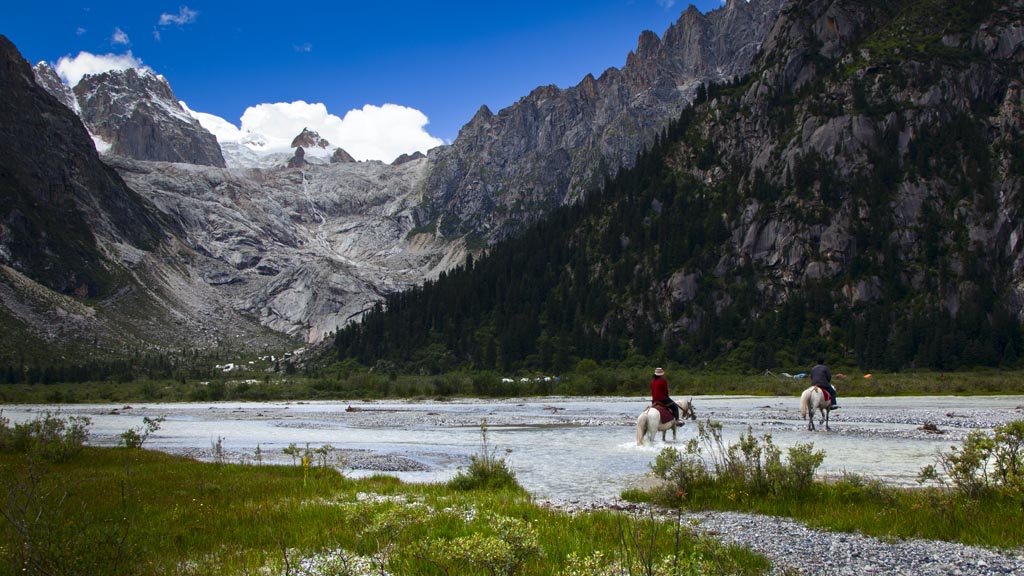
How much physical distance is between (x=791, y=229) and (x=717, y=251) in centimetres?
1569

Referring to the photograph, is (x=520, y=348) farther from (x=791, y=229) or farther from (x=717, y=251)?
(x=791, y=229)

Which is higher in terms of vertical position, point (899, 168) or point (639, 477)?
point (899, 168)

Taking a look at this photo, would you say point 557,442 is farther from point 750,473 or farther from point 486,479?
point 750,473

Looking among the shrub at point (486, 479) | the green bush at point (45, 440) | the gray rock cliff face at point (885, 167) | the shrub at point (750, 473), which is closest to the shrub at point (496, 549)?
the shrub at point (750, 473)

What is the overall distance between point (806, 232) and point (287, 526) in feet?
433

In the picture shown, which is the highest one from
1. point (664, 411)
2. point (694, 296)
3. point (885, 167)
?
point (885, 167)

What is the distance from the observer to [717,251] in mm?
138625

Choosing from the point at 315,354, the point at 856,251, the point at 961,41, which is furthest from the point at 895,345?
the point at 315,354

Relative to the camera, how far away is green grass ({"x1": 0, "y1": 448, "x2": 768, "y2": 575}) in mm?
7746

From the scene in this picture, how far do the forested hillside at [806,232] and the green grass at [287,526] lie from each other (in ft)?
338

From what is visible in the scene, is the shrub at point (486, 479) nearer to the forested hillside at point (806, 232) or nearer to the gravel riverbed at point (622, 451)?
the gravel riverbed at point (622, 451)

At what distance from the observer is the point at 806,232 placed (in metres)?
128

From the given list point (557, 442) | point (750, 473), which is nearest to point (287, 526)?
point (750, 473)

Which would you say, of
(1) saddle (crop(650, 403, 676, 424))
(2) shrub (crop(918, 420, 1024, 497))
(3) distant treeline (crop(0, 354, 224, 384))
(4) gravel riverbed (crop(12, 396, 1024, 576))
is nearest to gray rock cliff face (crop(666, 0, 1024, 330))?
(4) gravel riverbed (crop(12, 396, 1024, 576))
